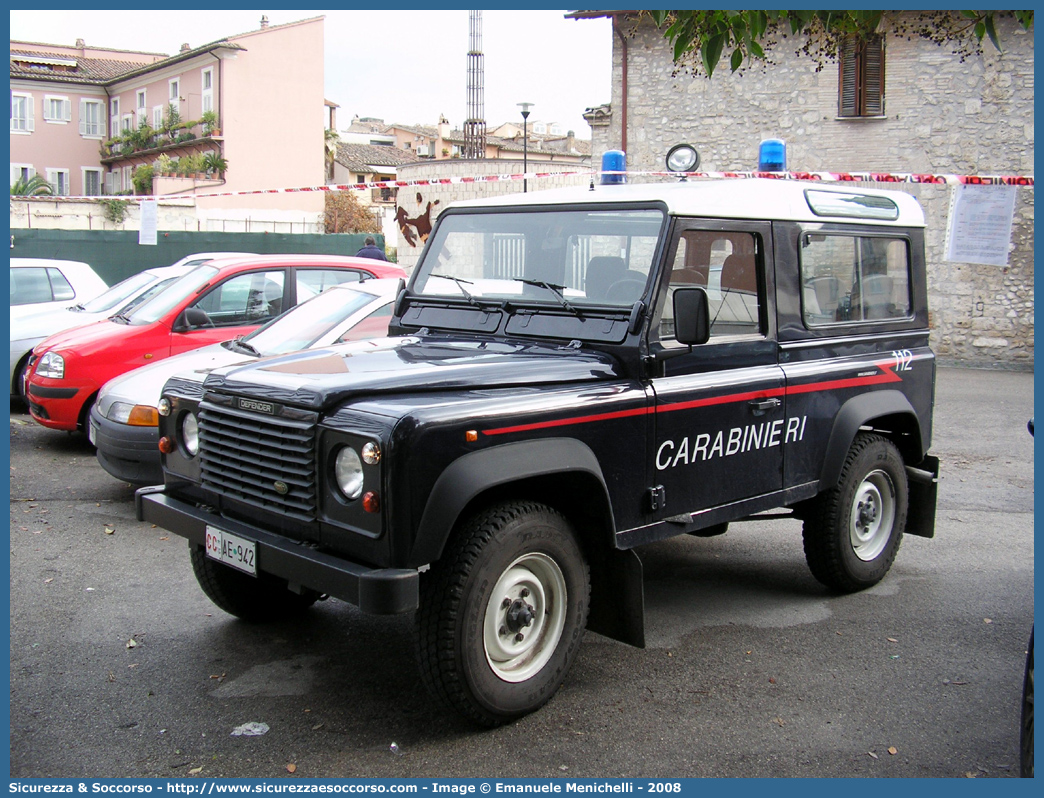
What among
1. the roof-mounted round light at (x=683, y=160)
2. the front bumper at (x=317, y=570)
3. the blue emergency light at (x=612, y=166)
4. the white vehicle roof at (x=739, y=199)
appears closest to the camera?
the front bumper at (x=317, y=570)

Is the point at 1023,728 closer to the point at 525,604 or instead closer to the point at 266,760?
the point at 525,604

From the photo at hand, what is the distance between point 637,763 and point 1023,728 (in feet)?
4.35

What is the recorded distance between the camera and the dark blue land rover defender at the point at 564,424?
3.48 m

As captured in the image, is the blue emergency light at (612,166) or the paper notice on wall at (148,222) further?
the paper notice on wall at (148,222)

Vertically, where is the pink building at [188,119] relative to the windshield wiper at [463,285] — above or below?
Result: above

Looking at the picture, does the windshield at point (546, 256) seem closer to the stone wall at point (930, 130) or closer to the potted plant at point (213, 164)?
the stone wall at point (930, 130)

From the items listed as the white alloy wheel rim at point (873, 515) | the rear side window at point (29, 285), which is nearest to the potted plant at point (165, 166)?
the rear side window at point (29, 285)

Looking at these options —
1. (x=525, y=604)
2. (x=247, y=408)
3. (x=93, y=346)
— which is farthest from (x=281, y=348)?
(x=525, y=604)

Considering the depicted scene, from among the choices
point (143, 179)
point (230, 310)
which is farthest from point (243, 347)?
point (143, 179)

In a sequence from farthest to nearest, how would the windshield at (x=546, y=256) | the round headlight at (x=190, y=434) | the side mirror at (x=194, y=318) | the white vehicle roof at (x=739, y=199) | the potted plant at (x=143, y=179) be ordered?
the potted plant at (x=143, y=179) → the side mirror at (x=194, y=318) → the white vehicle roof at (x=739, y=199) → the windshield at (x=546, y=256) → the round headlight at (x=190, y=434)

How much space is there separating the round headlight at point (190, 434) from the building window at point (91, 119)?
162 feet

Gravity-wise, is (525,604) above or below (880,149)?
below

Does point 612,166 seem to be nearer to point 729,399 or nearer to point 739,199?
point 739,199

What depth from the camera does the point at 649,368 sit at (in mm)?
4156
